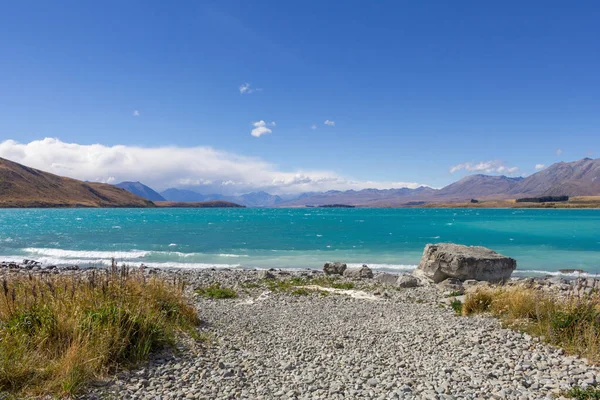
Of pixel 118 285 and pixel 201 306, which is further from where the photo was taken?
pixel 201 306

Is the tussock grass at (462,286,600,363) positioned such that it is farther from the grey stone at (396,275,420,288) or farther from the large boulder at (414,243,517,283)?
the large boulder at (414,243,517,283)

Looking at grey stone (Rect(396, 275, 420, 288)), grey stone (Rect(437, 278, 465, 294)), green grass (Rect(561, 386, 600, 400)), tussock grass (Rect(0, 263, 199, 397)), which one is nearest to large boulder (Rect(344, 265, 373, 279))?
grey stone (Rect(396, 275, 420, 288))

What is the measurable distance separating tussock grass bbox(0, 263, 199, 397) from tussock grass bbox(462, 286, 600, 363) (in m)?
9.54

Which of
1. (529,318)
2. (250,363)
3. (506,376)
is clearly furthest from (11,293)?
(529,318)

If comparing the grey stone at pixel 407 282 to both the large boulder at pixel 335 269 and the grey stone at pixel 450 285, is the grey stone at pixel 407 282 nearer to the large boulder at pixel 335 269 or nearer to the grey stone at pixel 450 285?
the grey stone at pixel 450 285

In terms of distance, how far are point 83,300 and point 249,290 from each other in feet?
40.9

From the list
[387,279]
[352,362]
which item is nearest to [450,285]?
[387,279]

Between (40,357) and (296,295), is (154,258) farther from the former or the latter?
(40,357)

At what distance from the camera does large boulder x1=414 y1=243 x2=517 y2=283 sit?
75.5 ft

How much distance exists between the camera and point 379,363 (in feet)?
28.0

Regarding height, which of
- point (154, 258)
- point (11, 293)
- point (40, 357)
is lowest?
point (154, 258)

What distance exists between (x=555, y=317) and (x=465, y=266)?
1392 centimetres

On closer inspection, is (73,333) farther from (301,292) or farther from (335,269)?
(335,269)

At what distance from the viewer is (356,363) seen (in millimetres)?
8531
